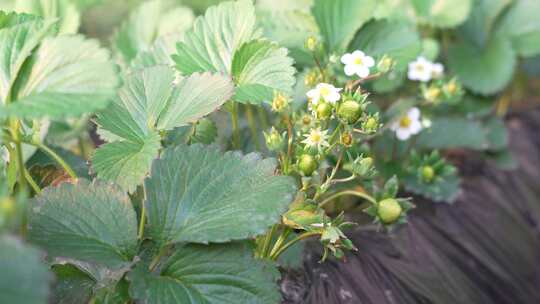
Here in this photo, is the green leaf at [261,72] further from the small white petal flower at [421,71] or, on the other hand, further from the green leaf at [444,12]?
the green leaf at [444,12]

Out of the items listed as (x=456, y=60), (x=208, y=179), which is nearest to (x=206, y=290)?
(x=208, y=179)

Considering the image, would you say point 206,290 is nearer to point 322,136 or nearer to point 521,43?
point 322,136

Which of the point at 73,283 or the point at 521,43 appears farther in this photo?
the point at 521,43

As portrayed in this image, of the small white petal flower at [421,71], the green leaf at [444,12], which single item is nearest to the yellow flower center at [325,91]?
the small white petal flower at [421,71]

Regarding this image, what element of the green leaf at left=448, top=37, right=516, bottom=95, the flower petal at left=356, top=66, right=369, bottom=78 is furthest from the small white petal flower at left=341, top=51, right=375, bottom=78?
the green leaf at left=448, top=37, right=516, bottom=95

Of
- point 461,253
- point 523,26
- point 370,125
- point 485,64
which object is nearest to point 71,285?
point 370,125

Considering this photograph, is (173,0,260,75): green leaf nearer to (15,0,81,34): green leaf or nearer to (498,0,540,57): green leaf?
(15,0,81,34): green leaf
